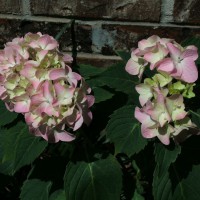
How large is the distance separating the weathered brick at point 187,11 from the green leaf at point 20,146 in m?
0.57

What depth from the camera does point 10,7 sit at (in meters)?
1.56

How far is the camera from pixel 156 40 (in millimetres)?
1148

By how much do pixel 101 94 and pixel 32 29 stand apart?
1.46 ft

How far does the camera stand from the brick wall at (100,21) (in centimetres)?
148

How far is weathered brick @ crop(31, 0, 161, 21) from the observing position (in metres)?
1.48

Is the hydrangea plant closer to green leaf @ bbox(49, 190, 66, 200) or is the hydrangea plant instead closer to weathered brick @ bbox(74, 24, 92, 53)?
green leaf @ bbox(49, 190, 66, 200)

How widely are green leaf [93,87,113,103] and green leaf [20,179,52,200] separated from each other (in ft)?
1.01

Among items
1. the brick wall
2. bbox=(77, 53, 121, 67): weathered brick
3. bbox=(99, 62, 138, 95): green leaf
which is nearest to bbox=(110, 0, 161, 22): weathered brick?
the brick wall

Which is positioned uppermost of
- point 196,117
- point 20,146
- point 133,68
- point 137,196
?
point 133,68

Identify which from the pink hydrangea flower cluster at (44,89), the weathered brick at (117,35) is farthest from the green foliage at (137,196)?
the weathered brick at (117,35)

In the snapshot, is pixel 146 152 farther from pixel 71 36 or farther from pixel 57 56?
pixel 71 36

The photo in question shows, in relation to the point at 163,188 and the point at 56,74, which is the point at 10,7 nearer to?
the point at 56,74

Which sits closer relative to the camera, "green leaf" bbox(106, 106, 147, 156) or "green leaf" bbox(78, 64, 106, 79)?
"green leaf" bbox(106, 106, 147, 156)

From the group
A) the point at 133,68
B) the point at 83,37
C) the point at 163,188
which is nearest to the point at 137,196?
the point at 163,188
